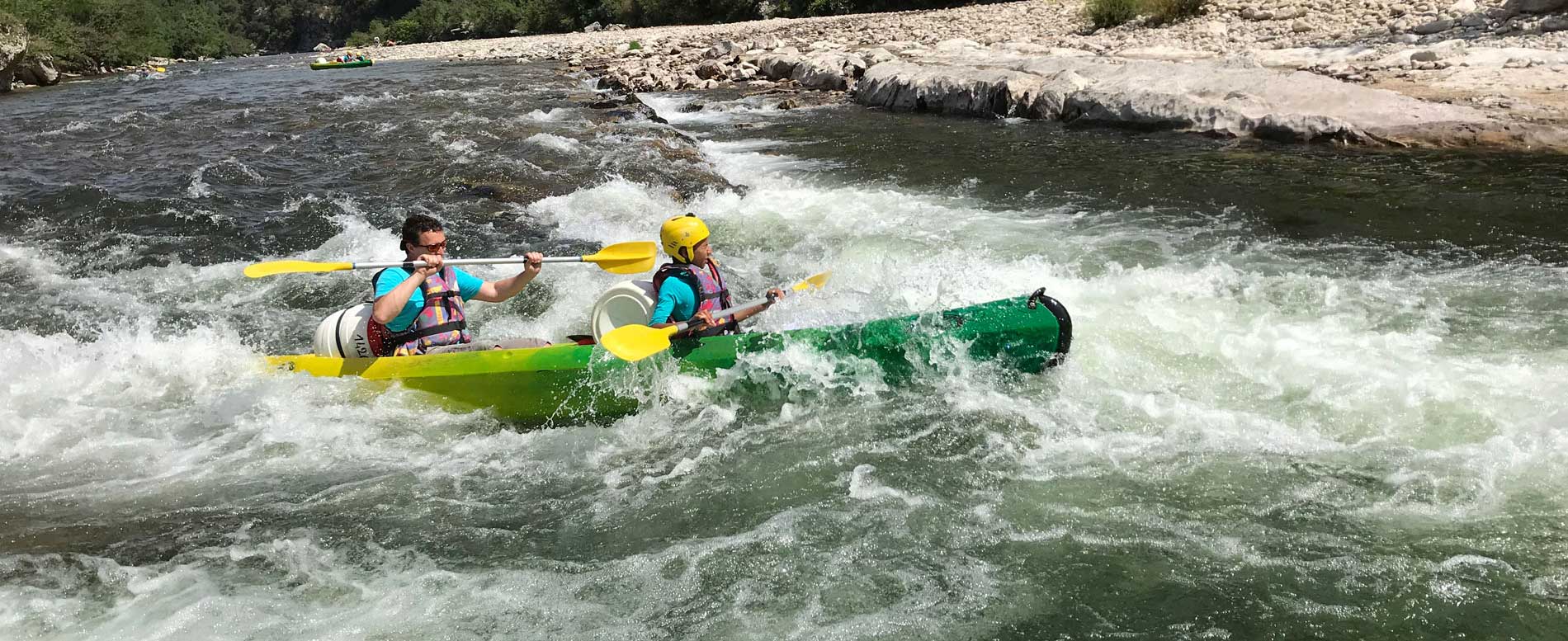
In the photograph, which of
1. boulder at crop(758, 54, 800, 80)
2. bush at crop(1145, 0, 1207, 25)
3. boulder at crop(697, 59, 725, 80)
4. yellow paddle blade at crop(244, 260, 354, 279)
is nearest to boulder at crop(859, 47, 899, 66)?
boulder at crop(758, 54, 800, 80)

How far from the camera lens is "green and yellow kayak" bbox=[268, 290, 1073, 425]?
185 inches

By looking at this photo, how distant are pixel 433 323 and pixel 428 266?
1.48 ft

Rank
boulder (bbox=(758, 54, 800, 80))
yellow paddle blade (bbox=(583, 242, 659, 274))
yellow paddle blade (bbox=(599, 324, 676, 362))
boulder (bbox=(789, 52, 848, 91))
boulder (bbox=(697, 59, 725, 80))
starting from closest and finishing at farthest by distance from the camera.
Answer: yellow paddle blade (bbox=(599, 324, 676, 362)), yellow paddle blade (bbox=(583, 242, 659, 274)), boulder (bbox=(789, 52, 848, 91)), boulder (bbox=(758, 54, 800, 80)), boulder (bbox=(697, 59, 725, 80))

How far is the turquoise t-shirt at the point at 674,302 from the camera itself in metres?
4.62

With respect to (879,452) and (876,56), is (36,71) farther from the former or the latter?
(879,452)

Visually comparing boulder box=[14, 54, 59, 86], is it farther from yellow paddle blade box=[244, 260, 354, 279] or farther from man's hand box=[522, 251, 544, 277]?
man's hand box=[522, 251, 544, 277]

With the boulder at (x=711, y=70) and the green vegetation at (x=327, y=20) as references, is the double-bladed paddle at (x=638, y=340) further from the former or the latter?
the green vegetation at (x=327, y=20)

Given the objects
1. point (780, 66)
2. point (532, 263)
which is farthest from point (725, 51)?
point (532, 263)

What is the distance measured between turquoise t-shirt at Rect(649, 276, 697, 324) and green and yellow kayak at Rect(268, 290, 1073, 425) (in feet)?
0.46

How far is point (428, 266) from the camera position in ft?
15.1

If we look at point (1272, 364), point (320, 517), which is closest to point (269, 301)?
point (320, 517)

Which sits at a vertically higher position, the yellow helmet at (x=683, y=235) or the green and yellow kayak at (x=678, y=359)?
the yellow helmet at (x=683, y=235)

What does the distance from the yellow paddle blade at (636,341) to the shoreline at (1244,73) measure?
347 inches

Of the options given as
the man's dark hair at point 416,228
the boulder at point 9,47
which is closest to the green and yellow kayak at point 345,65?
the boulder at point 9,47
